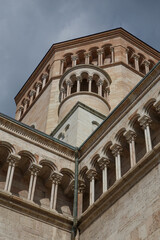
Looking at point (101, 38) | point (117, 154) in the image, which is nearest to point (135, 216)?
point (117, 154)

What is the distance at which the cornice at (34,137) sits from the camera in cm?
1662

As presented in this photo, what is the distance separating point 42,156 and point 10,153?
1.45 meters

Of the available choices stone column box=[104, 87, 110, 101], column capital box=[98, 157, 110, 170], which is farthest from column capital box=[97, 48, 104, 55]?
column capital box=[98, 157, 110, 170]

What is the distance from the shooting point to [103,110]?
23.8 meters

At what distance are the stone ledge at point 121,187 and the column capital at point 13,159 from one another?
3047 millimetres

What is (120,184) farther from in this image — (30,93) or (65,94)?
(30,93)

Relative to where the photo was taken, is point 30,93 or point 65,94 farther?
point 30,93

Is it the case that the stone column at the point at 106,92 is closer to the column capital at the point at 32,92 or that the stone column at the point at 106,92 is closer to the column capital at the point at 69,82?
the column capital at the point at 69,82

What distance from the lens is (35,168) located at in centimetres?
1605

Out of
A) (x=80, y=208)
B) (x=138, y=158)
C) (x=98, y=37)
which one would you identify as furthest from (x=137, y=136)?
(x=98, y=37)

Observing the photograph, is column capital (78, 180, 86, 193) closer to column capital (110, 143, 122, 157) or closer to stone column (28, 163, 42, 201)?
stone column (28, 163, 42, 201)

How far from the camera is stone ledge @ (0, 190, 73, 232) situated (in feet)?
47.2

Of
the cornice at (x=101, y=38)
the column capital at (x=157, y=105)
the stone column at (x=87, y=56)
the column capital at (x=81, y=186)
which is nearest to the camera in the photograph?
the column capital at (x=157, y=105)

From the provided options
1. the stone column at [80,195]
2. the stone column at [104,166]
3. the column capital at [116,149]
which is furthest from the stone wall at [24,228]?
the column capital at [116,149]
